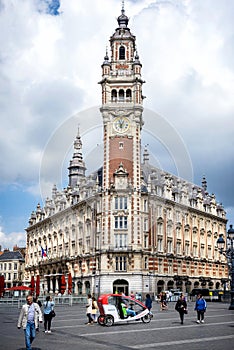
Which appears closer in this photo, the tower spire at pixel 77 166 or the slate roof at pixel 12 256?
the tower spire at pixel 77 166

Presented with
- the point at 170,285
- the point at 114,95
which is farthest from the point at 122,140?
the point at 170,285

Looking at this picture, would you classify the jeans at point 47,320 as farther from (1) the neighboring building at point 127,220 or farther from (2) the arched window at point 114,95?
(2) the arched window at point 114,95

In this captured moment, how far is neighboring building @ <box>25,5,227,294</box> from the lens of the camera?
2749 inches

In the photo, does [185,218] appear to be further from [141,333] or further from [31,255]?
[141,333]

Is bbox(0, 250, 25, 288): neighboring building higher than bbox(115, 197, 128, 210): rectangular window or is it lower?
lower

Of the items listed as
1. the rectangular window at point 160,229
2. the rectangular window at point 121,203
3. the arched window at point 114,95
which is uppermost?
the arched window at point 114,95

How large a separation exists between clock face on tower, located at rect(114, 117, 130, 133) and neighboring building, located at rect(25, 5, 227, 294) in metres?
0.16

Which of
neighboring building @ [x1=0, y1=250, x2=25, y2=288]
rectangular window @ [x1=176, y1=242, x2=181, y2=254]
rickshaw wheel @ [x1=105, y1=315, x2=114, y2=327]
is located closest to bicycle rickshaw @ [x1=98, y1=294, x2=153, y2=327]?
rickshaw wheel @ [x1=105, y1=315, x2=114, y2=327]

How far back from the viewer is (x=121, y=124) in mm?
74250

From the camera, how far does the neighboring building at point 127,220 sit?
69.8 meters

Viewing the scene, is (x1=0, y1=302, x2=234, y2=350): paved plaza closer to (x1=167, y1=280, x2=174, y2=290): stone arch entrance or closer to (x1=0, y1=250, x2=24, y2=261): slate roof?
(x1=167, y1=280, x2=174, y2=290): stone arch entrance

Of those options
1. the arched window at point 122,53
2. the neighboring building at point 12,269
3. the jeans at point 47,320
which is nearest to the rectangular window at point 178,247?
the arched window at point 122,53

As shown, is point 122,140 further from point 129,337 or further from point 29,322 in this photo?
point 29,322

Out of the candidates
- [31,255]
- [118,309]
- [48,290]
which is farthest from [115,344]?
[31,255]
